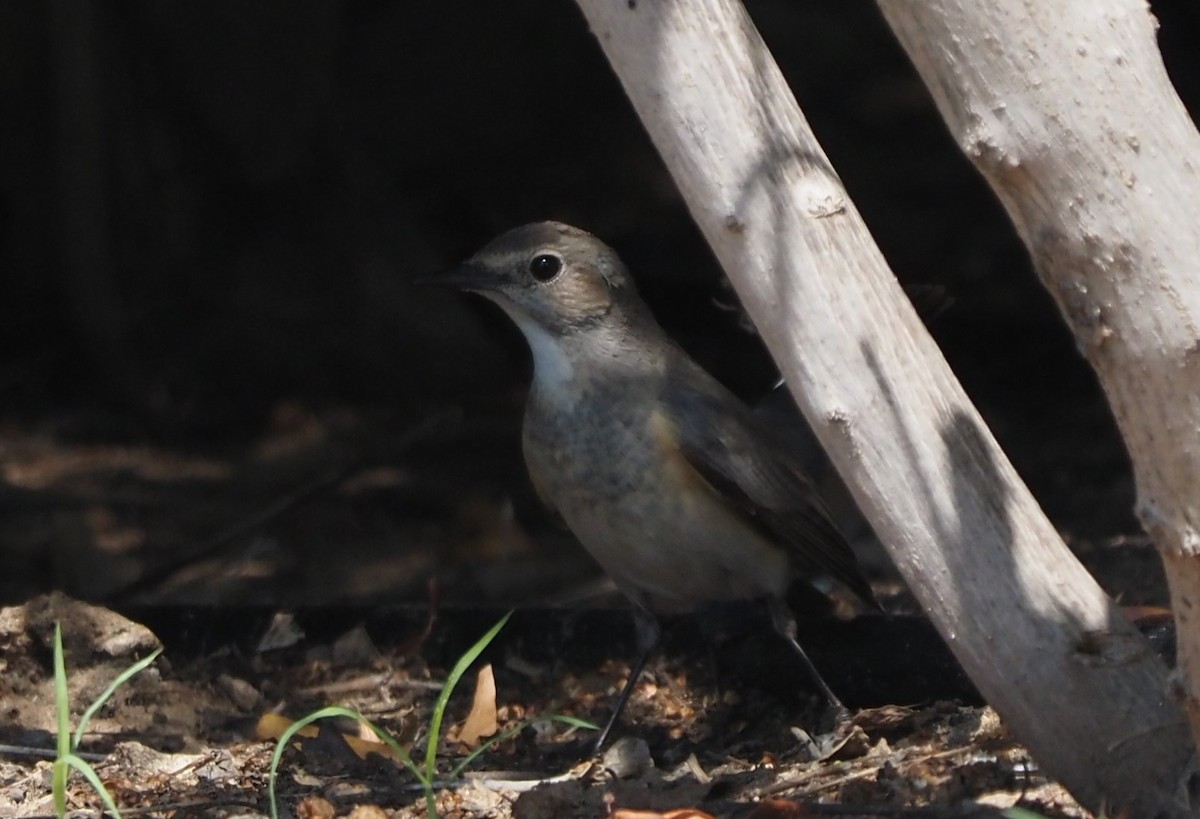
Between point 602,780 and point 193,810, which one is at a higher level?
point 193,810

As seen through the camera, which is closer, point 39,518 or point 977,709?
point 977,709

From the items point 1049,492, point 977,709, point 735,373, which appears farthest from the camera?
point 735,373

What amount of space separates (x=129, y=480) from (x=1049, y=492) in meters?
4.08

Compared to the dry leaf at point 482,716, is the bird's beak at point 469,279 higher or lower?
higher

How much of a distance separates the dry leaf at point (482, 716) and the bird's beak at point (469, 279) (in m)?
1.10

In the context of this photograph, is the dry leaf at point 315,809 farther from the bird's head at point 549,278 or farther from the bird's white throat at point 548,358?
the bird's head at point 549,278

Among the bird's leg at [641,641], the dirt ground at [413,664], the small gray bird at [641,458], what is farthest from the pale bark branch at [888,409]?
the bird's leg at [641,641]

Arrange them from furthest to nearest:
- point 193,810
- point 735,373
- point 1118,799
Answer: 1. point 735,373
2. point 193,810
3. point 1118,799

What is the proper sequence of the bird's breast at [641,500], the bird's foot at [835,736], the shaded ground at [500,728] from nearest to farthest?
1. the shaded ground at [500,728]
2. the bird's foot at [835,736]
3. the bird's breast at [641,500]

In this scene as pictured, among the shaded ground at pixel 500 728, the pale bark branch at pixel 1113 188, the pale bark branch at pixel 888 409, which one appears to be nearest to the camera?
the pale bark branch at pixel 1113 188

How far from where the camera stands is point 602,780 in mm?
4164

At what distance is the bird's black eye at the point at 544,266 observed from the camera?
16.5ft

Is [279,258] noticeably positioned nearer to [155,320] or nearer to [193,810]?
[155,320]

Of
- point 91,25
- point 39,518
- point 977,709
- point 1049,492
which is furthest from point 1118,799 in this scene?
point 91,25
